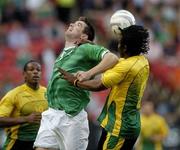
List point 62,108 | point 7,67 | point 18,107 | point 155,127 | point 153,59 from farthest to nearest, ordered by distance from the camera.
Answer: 1. point 153,59
2. point 7,67
3. point 155,127
4. point 18,107
5. point 62,108

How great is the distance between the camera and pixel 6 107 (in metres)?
11.6

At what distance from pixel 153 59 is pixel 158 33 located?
1804mm

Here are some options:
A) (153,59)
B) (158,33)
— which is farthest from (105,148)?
(158,33)

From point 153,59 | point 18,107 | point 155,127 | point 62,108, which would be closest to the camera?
point 62,108

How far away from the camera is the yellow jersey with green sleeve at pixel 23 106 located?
11.6 m

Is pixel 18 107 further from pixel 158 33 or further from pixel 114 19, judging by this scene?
pixel 158 33

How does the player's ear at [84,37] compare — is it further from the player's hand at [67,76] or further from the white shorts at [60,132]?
the white shorts at [60,132]

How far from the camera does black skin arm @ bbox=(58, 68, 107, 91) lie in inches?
397

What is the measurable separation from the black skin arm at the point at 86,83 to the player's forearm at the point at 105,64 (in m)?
0.10

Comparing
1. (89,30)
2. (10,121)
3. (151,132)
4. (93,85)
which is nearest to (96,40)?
(151,132)

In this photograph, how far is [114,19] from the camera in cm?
1052

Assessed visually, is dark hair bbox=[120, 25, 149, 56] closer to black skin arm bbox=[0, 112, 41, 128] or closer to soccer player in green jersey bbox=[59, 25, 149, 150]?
soccer player in green jersey bbox=[59, 25, 149, 150]

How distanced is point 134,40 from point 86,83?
28.6 inches

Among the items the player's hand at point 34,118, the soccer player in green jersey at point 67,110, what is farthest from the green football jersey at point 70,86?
the player's hand at point 34,118
